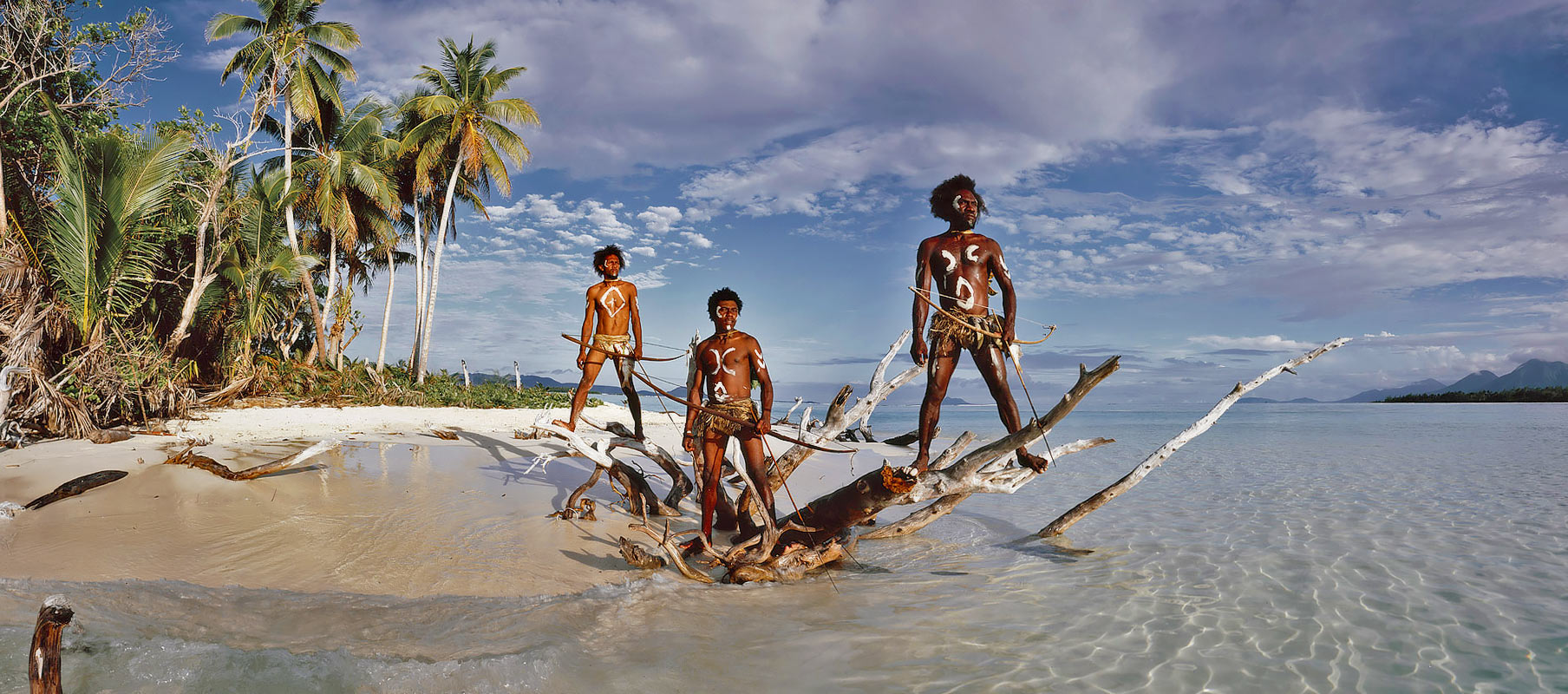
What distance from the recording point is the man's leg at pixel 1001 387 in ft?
16.2

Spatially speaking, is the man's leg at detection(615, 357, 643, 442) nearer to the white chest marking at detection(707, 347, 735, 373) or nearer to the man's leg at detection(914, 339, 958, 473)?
the white chest marking at detection(707, 347, 735, 373)

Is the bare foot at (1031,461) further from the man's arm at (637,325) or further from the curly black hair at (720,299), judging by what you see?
the man's arm at (637,325)

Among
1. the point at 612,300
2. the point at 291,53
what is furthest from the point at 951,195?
the point at 291,53

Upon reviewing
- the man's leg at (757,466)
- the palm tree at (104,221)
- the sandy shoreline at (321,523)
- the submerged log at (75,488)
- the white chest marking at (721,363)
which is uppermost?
the palm tree at (104,221)

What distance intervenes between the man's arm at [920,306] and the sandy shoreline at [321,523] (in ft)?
10.6

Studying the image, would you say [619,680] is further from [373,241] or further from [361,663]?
[373,241]

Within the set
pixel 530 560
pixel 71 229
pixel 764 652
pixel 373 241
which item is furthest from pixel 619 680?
pixel 373 241

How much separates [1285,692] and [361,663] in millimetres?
5320

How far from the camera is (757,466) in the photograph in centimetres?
601

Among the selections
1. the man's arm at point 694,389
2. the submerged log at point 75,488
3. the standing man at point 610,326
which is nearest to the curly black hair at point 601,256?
the standing man at point 610,326

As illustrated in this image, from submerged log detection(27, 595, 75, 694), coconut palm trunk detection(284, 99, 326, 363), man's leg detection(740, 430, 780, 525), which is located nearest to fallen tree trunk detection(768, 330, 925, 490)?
man's leg detection(740, 430, 780, 525)

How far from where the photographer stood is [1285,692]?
4.01 metres

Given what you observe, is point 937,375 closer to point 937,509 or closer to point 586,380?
point 937,509

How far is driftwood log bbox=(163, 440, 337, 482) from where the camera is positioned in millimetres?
8703
